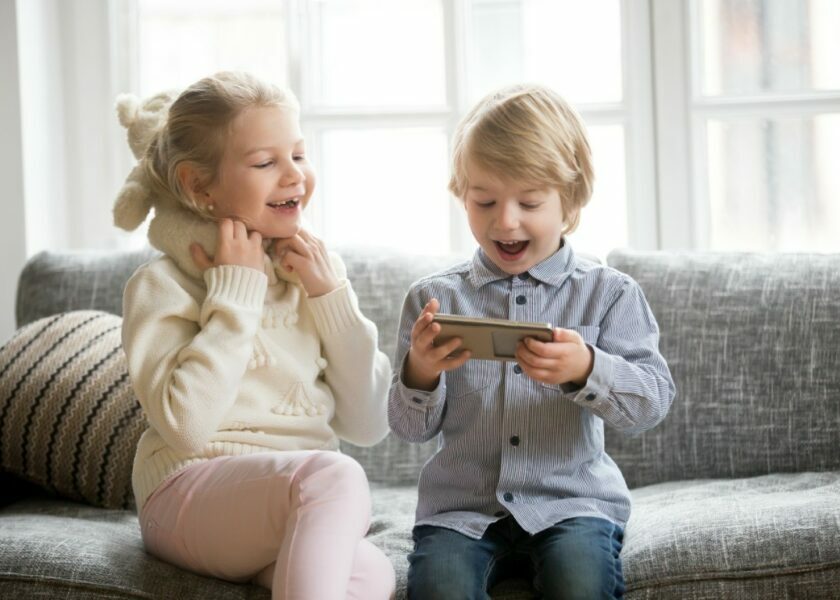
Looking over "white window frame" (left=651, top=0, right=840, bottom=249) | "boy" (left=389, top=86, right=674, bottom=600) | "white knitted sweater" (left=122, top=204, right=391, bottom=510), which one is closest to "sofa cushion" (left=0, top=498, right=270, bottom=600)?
"white knitted sweater" (left=122, top=204, right=391, bottom=510)

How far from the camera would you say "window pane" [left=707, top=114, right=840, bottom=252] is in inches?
113

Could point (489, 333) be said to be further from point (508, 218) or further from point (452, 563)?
point (452, 563)

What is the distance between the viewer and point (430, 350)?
1.75m

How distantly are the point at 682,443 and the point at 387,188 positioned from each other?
118 cm

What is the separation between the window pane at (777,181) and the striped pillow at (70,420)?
1.62 metres

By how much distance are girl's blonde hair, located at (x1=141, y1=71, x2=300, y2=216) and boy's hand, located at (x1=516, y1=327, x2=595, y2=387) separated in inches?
25.8

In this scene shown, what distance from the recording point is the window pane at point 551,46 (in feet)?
9.67

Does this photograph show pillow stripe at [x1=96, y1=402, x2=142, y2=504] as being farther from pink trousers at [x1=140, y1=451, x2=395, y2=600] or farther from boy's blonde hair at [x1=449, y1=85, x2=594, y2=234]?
boy's blonde hair at [x1=449, y1=85, x2=594, y2=234]

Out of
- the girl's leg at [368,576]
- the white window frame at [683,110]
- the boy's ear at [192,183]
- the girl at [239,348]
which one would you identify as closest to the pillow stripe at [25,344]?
the girl at [239,348]

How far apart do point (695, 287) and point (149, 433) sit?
46.1 inches

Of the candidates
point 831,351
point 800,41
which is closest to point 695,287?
point 831,351

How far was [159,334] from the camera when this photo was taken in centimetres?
190

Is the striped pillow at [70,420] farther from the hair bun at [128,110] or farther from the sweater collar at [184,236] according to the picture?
the hair bun at [128,110]

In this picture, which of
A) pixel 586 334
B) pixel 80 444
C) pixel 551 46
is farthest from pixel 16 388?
pixel 551 46
